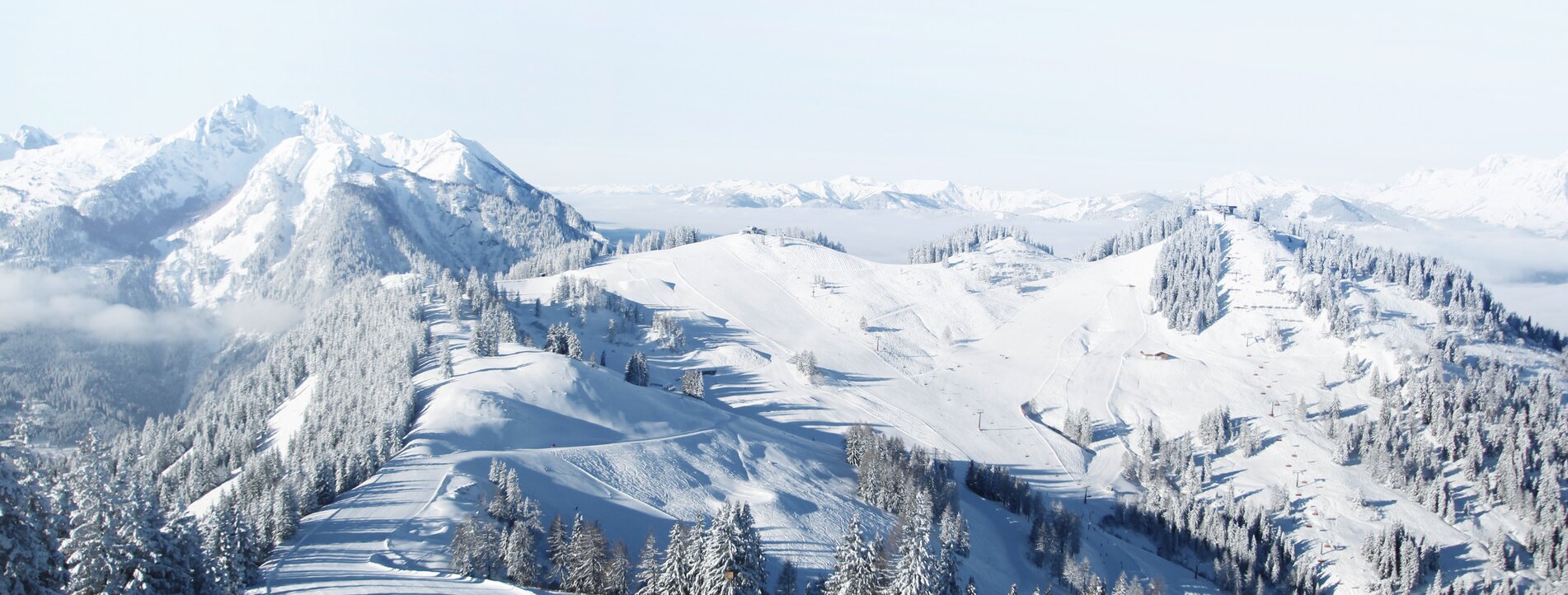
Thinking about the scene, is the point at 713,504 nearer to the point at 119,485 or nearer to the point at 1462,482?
the point at 119,485

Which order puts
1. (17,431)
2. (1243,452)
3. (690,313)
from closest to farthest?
(17,431) → (1243,452) → (690,313)

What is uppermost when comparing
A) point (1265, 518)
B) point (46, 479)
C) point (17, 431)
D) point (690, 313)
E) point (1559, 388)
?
point (17, 431)

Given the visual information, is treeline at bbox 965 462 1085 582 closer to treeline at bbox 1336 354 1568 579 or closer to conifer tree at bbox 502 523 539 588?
conifer tree at bbox 502 523 539 588

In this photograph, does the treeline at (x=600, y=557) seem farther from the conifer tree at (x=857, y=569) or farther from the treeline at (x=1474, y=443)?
the treeline at (x=1474, y=443)

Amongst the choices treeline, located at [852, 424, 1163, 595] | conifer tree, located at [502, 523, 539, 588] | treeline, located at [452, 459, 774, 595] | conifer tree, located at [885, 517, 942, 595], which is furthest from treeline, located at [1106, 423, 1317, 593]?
conifer tree, located at [502, 523, 539, 588]

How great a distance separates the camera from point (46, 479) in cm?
2666

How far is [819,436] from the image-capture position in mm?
137125

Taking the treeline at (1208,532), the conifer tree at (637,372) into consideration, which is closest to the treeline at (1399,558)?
the treeline at (1208,532)

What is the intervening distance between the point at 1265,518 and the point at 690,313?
122044mm

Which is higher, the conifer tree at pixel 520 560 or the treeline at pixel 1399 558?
the conifer tree at pixel 520 560

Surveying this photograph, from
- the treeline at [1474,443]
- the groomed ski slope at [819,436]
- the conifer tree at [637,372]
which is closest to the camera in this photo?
the groomed ski slope at [819,436]

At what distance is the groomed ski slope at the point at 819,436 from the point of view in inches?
2837

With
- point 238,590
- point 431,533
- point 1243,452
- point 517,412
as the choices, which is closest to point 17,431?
point 238,590

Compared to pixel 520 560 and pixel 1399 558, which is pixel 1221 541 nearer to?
pixel 1399 558
